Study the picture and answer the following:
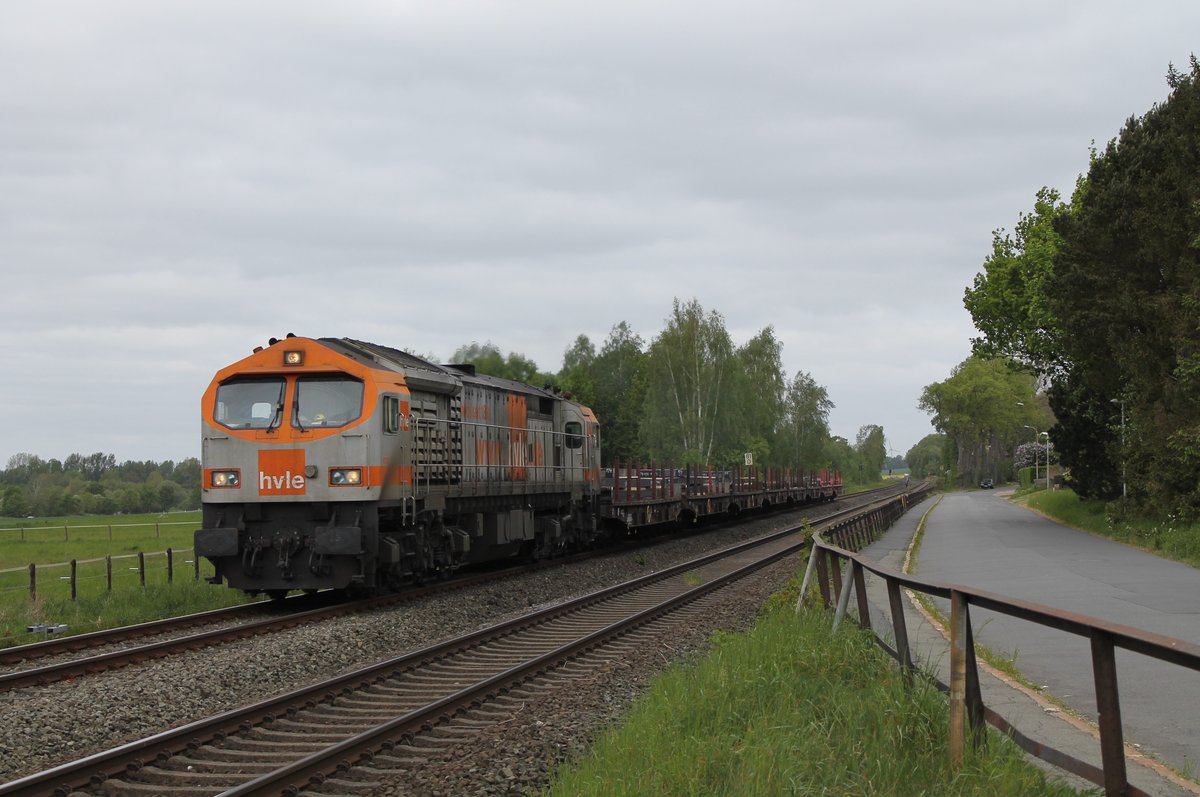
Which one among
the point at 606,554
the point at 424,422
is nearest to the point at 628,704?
the point at 424,422

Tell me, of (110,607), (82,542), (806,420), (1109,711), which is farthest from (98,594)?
(806,420)

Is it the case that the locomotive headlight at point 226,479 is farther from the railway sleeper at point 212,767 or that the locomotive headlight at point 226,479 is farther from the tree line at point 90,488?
the tree line at point 90,488

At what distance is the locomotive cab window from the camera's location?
25.8 meters

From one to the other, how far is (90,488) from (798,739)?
301 feet

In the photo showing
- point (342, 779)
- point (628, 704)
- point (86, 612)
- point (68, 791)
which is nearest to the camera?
point (68, 791)

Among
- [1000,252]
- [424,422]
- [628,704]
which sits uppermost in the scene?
[1000,252]

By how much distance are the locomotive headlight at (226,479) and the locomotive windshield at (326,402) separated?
1120mm

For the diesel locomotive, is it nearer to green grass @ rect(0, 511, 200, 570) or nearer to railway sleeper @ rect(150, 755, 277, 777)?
railway sleeper @ rect(150, 755, 277, 777)

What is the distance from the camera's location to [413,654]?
459 inches

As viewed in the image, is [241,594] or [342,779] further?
[241,594]

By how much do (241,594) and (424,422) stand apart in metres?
4.57

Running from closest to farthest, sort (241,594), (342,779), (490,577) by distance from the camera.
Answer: (342,779), (241,594), (490,577)

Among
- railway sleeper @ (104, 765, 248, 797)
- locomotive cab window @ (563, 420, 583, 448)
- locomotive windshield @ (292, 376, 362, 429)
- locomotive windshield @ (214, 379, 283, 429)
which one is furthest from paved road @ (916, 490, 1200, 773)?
locomotive windshield @ (214, 379, 283, 429)

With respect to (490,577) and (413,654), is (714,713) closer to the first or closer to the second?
(413,654)
